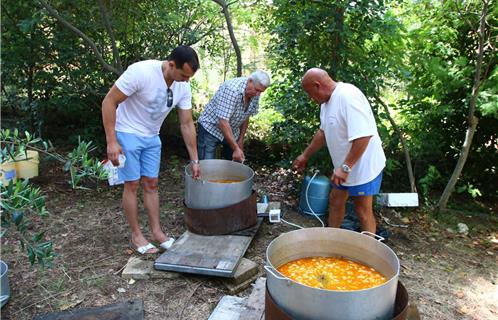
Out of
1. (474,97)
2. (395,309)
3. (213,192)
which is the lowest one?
(395,309)

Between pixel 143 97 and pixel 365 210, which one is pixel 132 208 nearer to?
pixel 143 97

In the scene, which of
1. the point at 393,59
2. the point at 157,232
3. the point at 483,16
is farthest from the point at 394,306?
the point at 483,16

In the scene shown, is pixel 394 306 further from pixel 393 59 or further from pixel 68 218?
pixel 68 218

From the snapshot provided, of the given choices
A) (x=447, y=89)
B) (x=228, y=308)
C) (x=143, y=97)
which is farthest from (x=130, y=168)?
(x=447, y=89)

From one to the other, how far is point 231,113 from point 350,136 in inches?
55.5

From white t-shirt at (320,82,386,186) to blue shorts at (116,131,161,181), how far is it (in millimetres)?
1425

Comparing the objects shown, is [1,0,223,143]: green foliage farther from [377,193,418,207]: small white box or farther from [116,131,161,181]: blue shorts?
[377,193,418,207]: small white box

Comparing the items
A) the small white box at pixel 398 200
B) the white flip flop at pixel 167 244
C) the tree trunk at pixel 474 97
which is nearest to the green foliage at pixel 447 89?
the tree trunk at pixel 474 97

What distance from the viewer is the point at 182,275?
320 cm

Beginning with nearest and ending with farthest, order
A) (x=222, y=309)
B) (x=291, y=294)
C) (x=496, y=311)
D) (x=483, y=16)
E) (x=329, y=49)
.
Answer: (x=291, y=294)
(x=222, y=309)
(x=496, y=311)
(x=483, y=16)
(x=329, y=49)

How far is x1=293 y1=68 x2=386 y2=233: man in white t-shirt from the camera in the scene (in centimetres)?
294

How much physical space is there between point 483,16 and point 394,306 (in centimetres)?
333

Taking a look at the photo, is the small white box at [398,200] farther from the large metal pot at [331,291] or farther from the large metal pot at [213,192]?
the large metal pot at [331,291]

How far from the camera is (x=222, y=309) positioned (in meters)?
2.73
